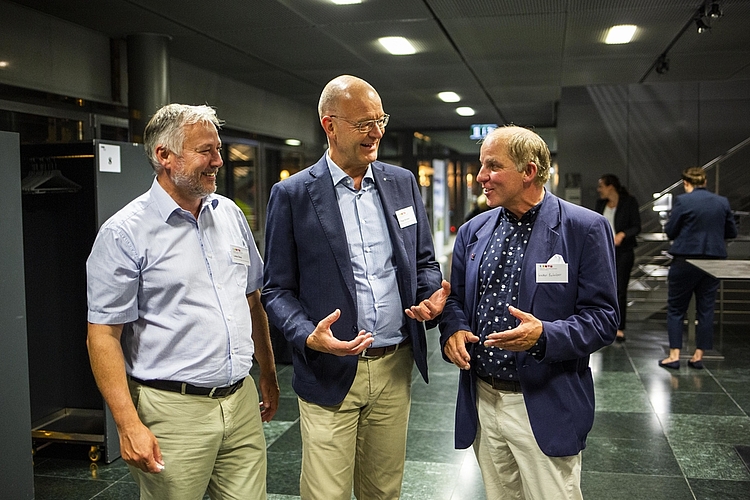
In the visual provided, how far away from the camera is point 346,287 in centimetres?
227

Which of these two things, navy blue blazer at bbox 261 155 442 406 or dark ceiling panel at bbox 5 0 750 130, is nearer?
navy blue blazer at bbox 261 155 442 406

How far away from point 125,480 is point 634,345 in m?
5.31

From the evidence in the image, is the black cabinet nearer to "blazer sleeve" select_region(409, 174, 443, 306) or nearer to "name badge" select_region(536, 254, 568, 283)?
"blazer sleeve" select_region(409, 174, 443, 306)

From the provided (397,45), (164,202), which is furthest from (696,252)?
(164,202)

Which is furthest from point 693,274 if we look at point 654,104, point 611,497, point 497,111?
point 497,111

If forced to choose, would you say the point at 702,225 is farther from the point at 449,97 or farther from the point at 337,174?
the point at 337,174

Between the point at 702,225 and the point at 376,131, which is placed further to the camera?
the point at 702,225

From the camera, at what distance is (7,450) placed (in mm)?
3334

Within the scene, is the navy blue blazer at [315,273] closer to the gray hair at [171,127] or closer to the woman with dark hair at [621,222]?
the gray hair at [171,127]

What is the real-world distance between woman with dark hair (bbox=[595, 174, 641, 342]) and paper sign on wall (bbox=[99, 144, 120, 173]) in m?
5.07

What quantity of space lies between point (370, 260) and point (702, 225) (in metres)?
4.94

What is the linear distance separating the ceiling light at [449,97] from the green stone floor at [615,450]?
4.97 metres

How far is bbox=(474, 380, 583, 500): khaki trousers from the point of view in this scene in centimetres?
218

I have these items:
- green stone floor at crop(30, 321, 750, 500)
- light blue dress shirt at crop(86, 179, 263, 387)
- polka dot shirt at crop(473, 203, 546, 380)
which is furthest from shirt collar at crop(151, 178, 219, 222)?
green stone floor at crop(30, 321, 750, 500)
